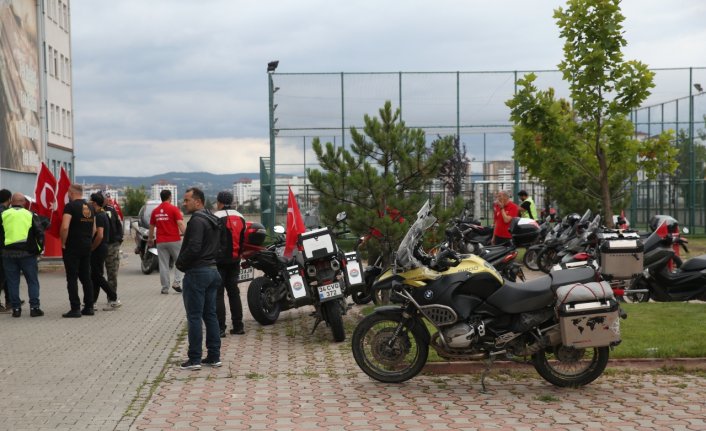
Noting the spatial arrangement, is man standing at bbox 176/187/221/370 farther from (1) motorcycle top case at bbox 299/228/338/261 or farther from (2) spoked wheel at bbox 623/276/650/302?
(2) spoked wheel at bbox 623/276/650/302

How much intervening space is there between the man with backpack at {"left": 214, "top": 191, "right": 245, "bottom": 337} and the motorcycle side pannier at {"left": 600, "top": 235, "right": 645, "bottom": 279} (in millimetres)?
4887

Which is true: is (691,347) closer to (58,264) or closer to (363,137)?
(363,137)

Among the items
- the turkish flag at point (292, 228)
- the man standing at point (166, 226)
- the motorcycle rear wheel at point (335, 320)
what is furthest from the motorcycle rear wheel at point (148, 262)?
the motorcycle rear wheel at point (335, 320)

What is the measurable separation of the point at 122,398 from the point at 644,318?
6198 millimetres

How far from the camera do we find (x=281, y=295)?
11758 millimetres

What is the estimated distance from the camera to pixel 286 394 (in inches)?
306

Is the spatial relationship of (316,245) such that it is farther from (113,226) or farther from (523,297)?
(113,226)

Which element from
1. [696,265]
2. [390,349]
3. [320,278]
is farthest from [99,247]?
[696,265]

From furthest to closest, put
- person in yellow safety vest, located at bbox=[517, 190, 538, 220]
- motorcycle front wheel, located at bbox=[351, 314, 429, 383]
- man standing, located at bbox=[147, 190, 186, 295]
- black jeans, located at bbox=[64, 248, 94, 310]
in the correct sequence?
person in yellow safety vest, located at bbox=[517, 190, 538, 220] < man standing, located at bbox=[147, 190, 186, 295] < black jeans, located at bbox=[64, 248, 94, 310] < motorcycle front wheel, located at bbox=[351, 314, 429, 383]

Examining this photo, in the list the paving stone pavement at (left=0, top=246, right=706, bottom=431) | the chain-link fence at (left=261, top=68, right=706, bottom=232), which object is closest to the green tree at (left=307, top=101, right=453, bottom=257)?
the paving stone pavement at (left=0, top=246, right=706, bottom=431)

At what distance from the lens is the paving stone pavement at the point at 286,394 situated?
678 cm

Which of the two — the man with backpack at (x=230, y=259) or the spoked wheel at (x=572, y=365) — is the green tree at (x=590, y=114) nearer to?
the man with backpack at (x=230, y=259)

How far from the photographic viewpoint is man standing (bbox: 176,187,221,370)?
29.1 ft

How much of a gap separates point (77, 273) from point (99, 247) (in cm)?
62
